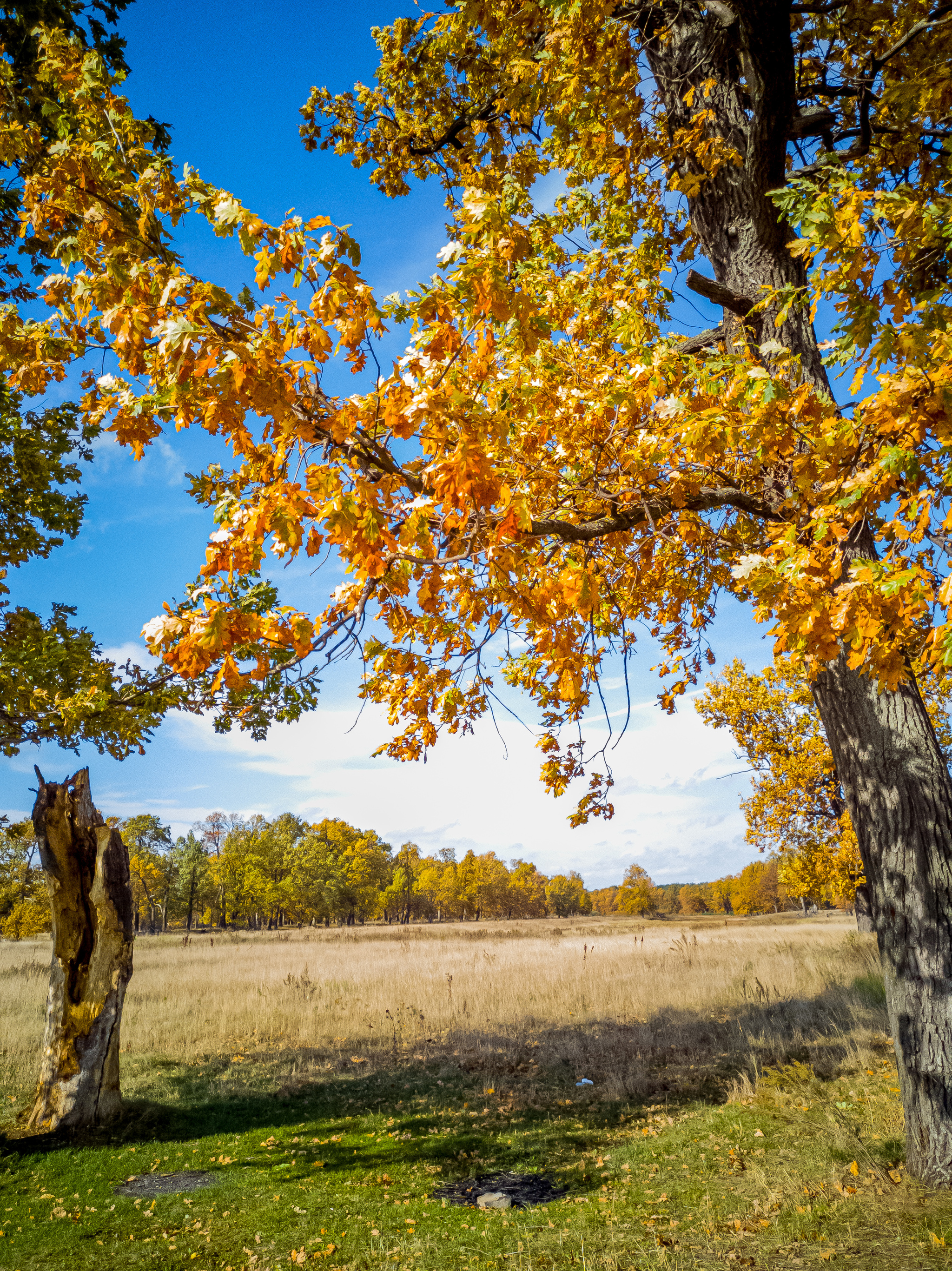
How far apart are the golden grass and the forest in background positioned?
4900mm

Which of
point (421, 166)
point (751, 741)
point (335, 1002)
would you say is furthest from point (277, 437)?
point (751, 741)

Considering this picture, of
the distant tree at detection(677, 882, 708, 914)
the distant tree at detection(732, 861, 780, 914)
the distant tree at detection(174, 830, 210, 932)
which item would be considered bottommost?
the distant tree at detection(677, 882, 708, 914)

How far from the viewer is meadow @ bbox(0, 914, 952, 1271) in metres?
4.54

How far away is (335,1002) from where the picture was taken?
14.1 m

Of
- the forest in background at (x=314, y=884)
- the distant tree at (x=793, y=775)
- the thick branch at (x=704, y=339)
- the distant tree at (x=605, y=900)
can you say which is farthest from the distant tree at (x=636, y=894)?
the thick branch at (x=704, y=339)

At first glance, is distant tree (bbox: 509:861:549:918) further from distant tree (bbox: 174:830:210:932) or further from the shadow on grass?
the shadow on grass

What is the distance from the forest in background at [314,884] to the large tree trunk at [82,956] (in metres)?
16.3

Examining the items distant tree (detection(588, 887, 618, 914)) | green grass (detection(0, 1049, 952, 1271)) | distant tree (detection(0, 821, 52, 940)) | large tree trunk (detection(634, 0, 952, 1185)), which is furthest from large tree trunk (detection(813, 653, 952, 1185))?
distant tree (detection(588, 887, 618, 914))

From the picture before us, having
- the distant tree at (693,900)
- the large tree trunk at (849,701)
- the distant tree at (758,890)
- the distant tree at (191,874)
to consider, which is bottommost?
the distant tree at (693,900)

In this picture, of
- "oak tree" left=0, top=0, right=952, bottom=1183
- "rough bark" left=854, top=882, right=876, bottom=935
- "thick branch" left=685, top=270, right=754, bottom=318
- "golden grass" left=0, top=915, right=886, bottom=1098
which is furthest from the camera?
"rough bark" left=854, top=882, right=876, bottom=935

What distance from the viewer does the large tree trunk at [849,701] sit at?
4621 millimetres

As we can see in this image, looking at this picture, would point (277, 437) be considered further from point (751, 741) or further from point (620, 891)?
point (620, 891)

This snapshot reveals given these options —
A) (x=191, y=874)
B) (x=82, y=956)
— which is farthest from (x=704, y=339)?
(x=191, y=874)

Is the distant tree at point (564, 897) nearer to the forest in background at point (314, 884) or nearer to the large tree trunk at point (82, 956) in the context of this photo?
the forest in background at point (314, 884)
